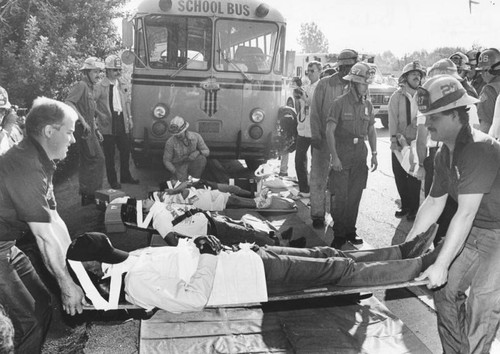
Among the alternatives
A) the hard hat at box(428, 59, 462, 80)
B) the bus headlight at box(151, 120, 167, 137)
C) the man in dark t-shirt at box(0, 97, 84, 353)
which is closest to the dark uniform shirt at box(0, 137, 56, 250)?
the man in dark t-shirt at box(0, 97, 84, 353)

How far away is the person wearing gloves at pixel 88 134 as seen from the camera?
22.4ft

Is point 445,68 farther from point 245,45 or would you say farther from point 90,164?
point 90,164

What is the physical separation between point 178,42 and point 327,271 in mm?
5962

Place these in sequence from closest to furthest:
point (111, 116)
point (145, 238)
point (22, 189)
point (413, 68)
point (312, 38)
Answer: point (22, 189)
point (145, 238)
point (413, 68)
point (111, 116)
point (312, 38)

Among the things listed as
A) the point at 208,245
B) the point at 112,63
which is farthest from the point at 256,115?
the point at 208,245

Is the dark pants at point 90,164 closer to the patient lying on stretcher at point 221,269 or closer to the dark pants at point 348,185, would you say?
the dark pants at point 348,185

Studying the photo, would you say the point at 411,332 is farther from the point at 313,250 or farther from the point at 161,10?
the point at 161,10

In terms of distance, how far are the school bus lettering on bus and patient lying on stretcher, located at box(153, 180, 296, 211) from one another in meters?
3.46

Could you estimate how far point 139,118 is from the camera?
8422 mm

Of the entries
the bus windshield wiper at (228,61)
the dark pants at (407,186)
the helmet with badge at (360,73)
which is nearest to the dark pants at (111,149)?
the bus windshield wiper at (228,61)

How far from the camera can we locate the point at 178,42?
8328 millimetres

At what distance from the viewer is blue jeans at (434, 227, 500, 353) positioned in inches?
115

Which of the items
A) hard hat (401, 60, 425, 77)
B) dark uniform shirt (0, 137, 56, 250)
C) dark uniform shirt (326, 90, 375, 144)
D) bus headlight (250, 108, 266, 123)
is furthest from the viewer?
bus headlight (250, 108, 266, 123)

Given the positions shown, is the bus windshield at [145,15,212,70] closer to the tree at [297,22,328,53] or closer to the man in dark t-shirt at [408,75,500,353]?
the man in dark t-shirt at [408,75,500,353]
